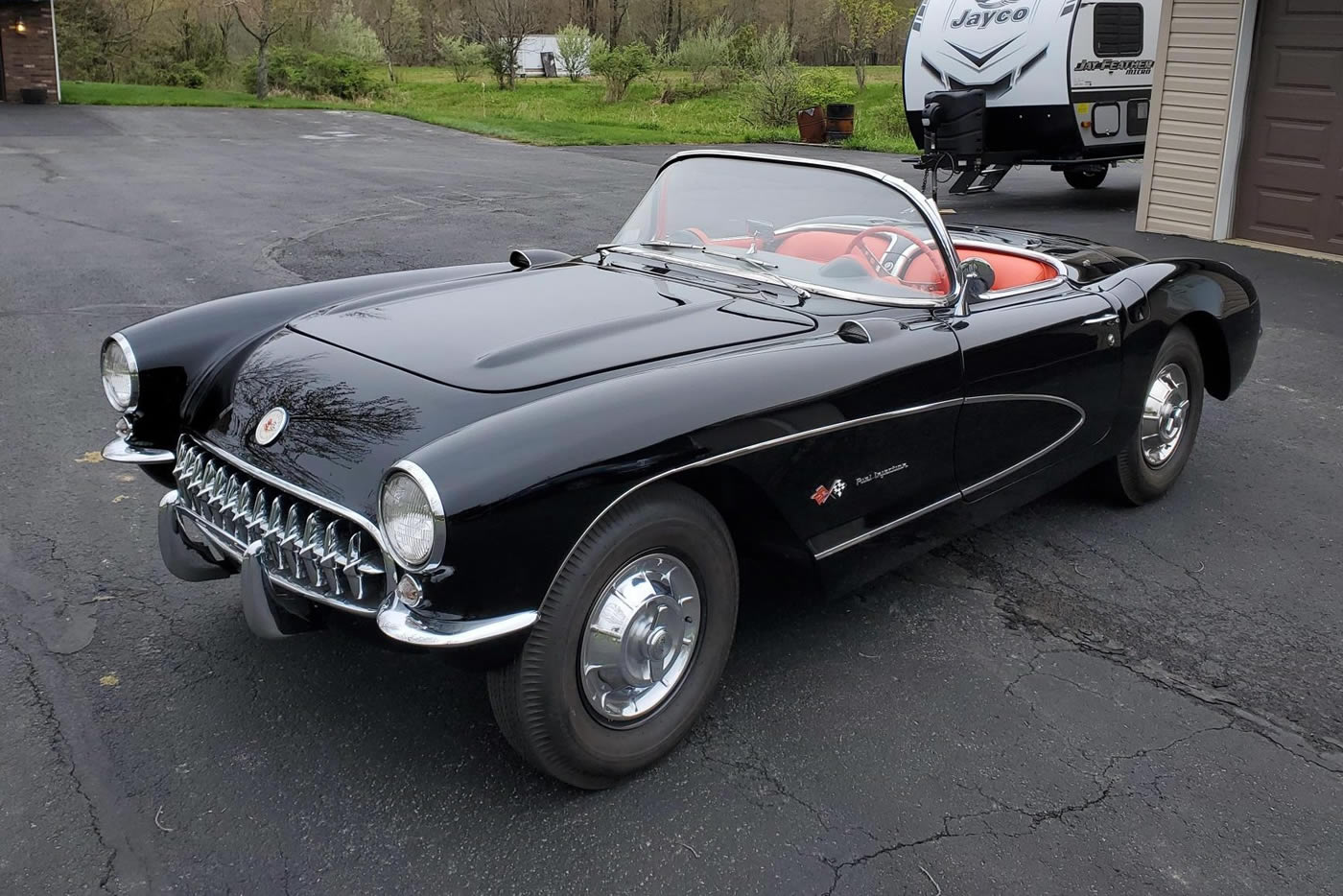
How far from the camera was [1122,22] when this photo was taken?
13.6 meters

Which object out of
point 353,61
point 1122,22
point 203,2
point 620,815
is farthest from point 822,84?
point 620,815

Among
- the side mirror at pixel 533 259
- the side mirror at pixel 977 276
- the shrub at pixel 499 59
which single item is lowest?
the side mirror at pixel 533 259

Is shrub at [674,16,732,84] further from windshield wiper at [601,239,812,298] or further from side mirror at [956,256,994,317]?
side mirror at [956,256,994,317]

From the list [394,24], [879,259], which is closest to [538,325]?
[879,259]

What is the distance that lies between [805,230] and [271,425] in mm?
1940

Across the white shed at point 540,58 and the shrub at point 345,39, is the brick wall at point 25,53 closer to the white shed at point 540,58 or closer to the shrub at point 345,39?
the shrub at point 345,39

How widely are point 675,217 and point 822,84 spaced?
93.4 ft

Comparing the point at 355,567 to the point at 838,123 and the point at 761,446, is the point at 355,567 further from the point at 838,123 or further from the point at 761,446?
the point at 838,123

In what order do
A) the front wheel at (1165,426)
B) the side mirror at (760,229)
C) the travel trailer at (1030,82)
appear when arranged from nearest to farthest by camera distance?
the side mirror at (760,229) < the front wheel at (1165,426) < the travel trailer at (1030,82)

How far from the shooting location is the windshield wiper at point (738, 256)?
150 inches

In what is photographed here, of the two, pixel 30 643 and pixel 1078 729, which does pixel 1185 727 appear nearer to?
pixel 1078 729

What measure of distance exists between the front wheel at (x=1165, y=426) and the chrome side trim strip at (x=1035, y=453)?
1.72 ft

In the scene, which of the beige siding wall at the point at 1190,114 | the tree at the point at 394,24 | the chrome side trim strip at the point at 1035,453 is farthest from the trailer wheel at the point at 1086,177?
the tree at the point at 394,24

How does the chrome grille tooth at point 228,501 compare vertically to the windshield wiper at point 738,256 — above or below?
below
